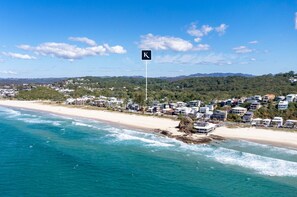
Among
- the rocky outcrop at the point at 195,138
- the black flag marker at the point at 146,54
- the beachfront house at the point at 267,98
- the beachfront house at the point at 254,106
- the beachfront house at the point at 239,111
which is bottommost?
the rocky outcrop at the point at 195,138

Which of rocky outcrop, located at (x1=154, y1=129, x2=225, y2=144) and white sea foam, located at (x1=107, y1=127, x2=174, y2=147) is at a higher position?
rocky outcrop, located at (x1=154, y1=129, x2=225, y2=144)

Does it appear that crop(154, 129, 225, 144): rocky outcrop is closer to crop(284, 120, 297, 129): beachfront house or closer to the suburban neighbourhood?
the suburban neighbourhood

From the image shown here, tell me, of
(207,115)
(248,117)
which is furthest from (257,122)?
(207,115)

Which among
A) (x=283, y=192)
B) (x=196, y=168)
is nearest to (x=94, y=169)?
(x=196, y=168)

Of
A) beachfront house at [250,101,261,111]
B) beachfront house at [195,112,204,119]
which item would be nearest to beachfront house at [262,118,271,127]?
beachfront house at [250,101,261,111]

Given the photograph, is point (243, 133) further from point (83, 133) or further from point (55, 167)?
point (55, 167)

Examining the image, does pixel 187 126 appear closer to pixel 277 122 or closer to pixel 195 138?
pixel 195 138

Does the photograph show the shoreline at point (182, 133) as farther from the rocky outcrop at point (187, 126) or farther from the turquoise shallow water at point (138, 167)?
the turquoise shallow water at point (138, 167)

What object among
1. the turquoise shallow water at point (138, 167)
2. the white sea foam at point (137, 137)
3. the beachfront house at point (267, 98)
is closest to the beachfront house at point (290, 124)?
the turquoise shallow water at point (138, 167)
